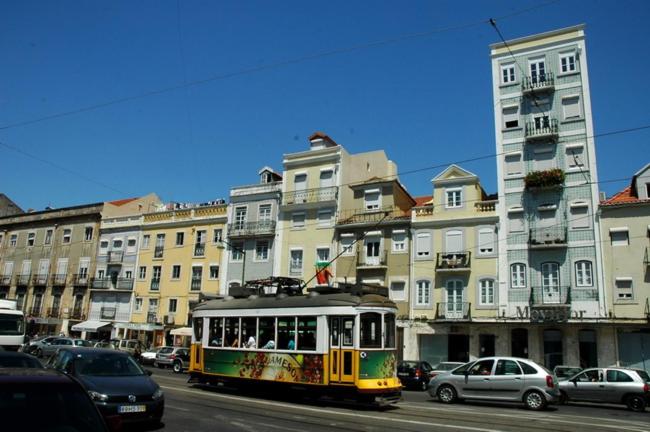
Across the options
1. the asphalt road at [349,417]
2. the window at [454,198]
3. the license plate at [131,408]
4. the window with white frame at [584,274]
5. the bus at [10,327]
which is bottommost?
the asphalt road at [349,417]

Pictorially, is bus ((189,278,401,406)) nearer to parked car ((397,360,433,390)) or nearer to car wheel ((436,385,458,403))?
car wheel ((436,385,458,403))

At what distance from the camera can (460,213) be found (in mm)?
34281

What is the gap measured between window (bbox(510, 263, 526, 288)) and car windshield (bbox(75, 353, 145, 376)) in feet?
82.3

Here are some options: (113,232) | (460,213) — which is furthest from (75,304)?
(460,213)

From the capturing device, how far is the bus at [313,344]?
15438 mm

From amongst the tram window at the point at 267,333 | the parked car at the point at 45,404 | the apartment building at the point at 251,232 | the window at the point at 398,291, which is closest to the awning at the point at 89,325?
the apartment building at the point at 251,232

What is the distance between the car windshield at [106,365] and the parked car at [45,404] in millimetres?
6601

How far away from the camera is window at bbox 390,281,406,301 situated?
34950 millimetres

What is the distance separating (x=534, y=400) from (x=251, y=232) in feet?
95.3

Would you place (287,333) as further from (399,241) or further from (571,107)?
(571,107)

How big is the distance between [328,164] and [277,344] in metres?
24.9

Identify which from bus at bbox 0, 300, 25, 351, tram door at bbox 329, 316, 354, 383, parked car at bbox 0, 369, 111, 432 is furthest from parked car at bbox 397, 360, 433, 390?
parked car at bbox 0, 369, 111, 432

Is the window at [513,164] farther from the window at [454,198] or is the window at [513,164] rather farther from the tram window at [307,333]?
the tram window at [307,333]

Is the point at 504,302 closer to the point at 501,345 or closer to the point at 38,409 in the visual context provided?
the point at 501,345
